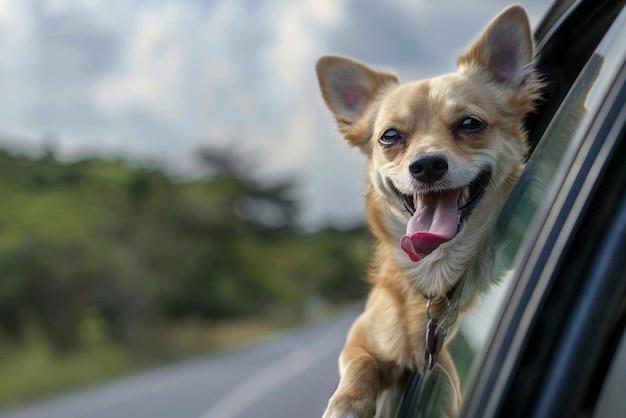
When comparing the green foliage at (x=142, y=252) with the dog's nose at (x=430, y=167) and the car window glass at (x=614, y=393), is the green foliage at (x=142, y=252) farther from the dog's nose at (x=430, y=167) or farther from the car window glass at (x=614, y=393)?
the car window glass at (x=614, y=393)

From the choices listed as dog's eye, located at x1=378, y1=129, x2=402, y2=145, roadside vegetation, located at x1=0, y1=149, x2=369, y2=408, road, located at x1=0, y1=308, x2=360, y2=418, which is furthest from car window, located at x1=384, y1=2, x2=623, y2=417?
roadside vegetation, located at x1=0, y1=149, x2=369, y2=408

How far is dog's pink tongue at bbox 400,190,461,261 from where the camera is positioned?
7.11ft

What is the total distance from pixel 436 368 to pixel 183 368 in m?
22.7

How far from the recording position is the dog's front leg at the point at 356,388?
2289 millimetres

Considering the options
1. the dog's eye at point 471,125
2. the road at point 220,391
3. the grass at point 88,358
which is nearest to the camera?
the dog's eye at point 471,125

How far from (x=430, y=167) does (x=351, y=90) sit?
75 cm

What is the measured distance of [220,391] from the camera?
18469 mm

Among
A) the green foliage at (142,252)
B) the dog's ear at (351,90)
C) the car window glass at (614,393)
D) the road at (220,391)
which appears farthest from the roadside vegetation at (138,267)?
the car window glass at (614,393)

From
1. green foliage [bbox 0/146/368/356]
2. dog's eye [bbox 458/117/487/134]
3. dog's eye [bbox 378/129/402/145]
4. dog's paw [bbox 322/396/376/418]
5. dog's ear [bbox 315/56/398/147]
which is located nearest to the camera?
dog's paw [bbox 322/396/376/418]

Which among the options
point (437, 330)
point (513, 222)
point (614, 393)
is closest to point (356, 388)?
point (437, 330)

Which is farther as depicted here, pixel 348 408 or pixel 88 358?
pixel 88 358

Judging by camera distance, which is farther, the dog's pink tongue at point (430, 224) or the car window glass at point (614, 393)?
the dog's pink tongue at point (430, 224)

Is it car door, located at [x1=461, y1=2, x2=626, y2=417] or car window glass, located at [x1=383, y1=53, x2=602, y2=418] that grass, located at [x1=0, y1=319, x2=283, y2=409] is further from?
car door, located at [x1=461, y1=2, x2=626, y2=417]

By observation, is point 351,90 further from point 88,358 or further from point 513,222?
point 88,358
